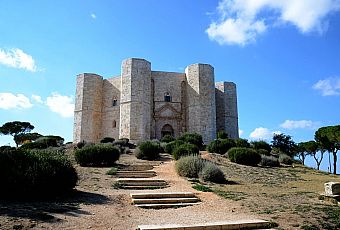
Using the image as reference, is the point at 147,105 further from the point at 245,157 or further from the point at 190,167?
the point at 190,167

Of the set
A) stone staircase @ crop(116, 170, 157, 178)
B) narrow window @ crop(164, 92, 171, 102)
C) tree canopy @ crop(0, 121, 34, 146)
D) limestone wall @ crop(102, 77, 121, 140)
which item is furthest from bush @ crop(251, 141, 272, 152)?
tree canopy @ crop(0, 121, 34, 146)

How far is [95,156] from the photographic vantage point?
48.9 ft

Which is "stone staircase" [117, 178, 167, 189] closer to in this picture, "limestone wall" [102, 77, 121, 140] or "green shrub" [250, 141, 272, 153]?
"green shrub" [250, 141, 272, 153]

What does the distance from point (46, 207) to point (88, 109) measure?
30336 millimetres

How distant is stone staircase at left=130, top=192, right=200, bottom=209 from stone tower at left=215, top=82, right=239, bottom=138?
30085 millimetres

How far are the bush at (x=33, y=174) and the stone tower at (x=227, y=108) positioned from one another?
1235 inches

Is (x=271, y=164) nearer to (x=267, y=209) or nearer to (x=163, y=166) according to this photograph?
(x=163, y=166)

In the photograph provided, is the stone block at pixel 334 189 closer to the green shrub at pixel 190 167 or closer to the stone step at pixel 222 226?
the stone step at pixel 222 226

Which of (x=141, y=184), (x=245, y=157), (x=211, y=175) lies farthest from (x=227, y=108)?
(x=141, y=184)

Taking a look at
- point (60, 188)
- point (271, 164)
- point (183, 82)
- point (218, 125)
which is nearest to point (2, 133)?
point (183, 82)

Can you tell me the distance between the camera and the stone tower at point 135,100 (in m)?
32.9

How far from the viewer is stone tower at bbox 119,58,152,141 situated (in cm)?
3288

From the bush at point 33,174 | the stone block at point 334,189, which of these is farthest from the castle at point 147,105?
the stone block at point 334,189

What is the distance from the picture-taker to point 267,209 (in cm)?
Answer: 735
